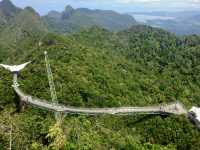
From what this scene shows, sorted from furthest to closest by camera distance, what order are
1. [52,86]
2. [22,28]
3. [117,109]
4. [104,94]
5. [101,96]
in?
1. [22,28]
2. [104,94]
3. [52,86]
4. [101,96]
5. [117,109]

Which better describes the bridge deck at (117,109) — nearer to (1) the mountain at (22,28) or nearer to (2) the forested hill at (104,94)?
(2) the forested hill at (104,94)

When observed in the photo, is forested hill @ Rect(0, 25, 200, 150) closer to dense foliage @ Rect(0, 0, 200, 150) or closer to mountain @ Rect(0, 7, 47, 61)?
dense foliage @ Rect(0, 0, 200, 150)

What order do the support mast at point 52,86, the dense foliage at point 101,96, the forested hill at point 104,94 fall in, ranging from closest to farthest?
the dense foliage at point 101,96
the forested hill at point 104,94
the support mast at point 52,86

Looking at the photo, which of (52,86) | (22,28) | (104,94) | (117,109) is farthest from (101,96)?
(22,28)

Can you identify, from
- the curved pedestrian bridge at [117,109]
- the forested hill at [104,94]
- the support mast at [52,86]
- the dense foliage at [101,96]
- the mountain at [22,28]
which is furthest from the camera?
the mountain at [22,28]

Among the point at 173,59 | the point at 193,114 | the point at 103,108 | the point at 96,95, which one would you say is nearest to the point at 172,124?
the point at 193,114

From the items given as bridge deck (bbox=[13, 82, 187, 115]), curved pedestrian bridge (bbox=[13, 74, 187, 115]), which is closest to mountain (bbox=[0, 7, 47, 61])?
curved pedestrian bridge (bbox=[13, 74, 187, 115])

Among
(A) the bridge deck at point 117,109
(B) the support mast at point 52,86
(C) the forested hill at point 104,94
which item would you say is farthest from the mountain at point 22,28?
(A) the bridge deck at point 117,109

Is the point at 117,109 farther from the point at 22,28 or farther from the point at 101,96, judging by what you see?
the point at 22,28
